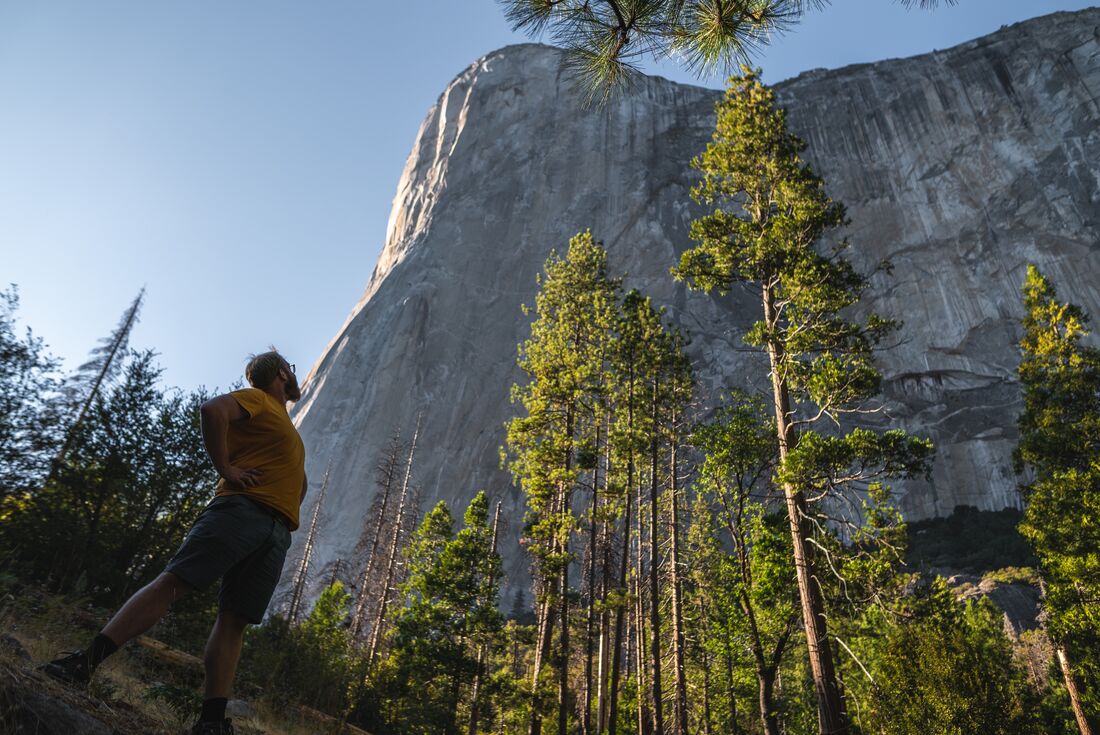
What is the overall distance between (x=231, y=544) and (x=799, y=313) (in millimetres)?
9879

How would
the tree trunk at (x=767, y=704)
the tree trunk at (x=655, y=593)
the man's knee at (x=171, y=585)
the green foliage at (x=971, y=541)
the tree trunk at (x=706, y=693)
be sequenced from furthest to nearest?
the green foliage at (x=971, y=541), the tree trunk at (x=706, y=693), the tree trunk at (x=655, y=593), the tree trunk at (x=767, y=704), the man's knee at (x=171, y=585)

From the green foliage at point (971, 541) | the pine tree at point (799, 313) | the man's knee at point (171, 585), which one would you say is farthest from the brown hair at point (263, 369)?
the green foliage at point (971, 541)

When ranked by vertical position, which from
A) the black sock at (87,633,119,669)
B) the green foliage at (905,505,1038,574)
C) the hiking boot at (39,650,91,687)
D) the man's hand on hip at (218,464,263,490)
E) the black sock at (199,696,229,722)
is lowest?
the black sock at (199,696,229,722)

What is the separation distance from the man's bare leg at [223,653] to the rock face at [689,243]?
5560cm

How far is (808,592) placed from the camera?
8.79m

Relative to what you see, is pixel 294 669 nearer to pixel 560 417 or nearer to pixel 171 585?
pixel 560 417

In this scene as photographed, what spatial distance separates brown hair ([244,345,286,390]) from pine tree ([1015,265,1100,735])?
19.0 meters

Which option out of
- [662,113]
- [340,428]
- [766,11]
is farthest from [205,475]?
[662,113]

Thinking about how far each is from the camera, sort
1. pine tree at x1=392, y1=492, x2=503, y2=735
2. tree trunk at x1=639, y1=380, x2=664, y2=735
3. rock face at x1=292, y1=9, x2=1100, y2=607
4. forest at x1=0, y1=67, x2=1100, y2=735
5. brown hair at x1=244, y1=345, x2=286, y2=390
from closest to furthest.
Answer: brown hair at x1=244, y1=345, x2=286, y2=390 < forest at x1=0, y1=67, x2=1100, y2=735 < tree trunk at x1=639, y1=380, x2=664, y2=735 < pine tree at x1=392, y1=492, x2=503, y2=735 < rock face at x1=292, y1=9, x2=1100, y2=607

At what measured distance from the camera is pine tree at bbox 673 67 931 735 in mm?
8750

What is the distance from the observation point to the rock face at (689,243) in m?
60.5

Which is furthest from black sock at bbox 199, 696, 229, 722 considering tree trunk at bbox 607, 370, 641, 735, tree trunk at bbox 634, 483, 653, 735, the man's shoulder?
tree trunk at bbox 634, 483, 653, 735

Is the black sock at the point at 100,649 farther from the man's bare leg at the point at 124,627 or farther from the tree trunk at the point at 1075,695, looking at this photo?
the tree trunk at the point at 1075,695

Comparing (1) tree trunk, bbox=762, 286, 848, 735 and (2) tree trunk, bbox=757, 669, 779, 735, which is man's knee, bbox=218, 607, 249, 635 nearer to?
(1) tree trunk, bbox=762, 286, 848, 735
